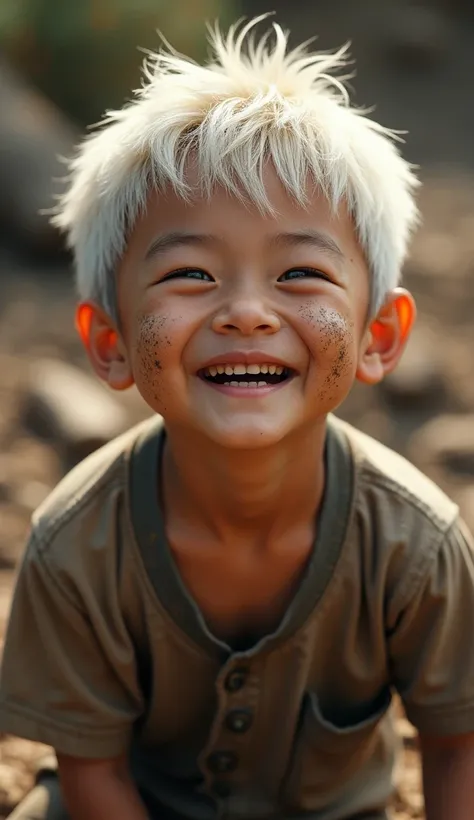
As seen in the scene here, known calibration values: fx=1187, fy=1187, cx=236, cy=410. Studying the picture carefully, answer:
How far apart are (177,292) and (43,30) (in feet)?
13.0

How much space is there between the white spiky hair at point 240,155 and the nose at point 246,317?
0.11 m

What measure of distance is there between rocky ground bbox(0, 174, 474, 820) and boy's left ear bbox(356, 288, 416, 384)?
2.76 feet

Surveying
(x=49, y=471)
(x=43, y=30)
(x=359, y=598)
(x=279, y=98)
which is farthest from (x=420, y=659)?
(x=43, y=30)

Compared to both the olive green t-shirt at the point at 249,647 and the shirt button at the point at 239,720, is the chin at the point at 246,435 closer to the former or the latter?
the olive green t-shirt at the point at 249,647

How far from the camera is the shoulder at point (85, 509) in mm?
1514

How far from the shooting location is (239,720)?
156 cm

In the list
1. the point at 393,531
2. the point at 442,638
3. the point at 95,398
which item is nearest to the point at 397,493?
the point at 393,531

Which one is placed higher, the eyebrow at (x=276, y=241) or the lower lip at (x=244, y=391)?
the eyebrow at (x=276, y=241)

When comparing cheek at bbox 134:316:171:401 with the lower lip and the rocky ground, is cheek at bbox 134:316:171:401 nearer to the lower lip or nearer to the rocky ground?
the lower lip

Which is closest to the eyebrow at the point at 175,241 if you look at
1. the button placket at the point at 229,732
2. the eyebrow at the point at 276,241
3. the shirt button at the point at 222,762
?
the eyebrow at the point at 276,241

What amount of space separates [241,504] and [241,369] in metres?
0.23

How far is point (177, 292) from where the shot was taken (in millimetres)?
1355

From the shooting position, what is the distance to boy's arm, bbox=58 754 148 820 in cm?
157

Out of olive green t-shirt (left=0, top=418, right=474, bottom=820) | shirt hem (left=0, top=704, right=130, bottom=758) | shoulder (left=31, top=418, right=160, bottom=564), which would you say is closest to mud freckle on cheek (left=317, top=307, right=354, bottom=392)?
olive green t-shirt (left=0, top=418, right=474, bottom=820)
